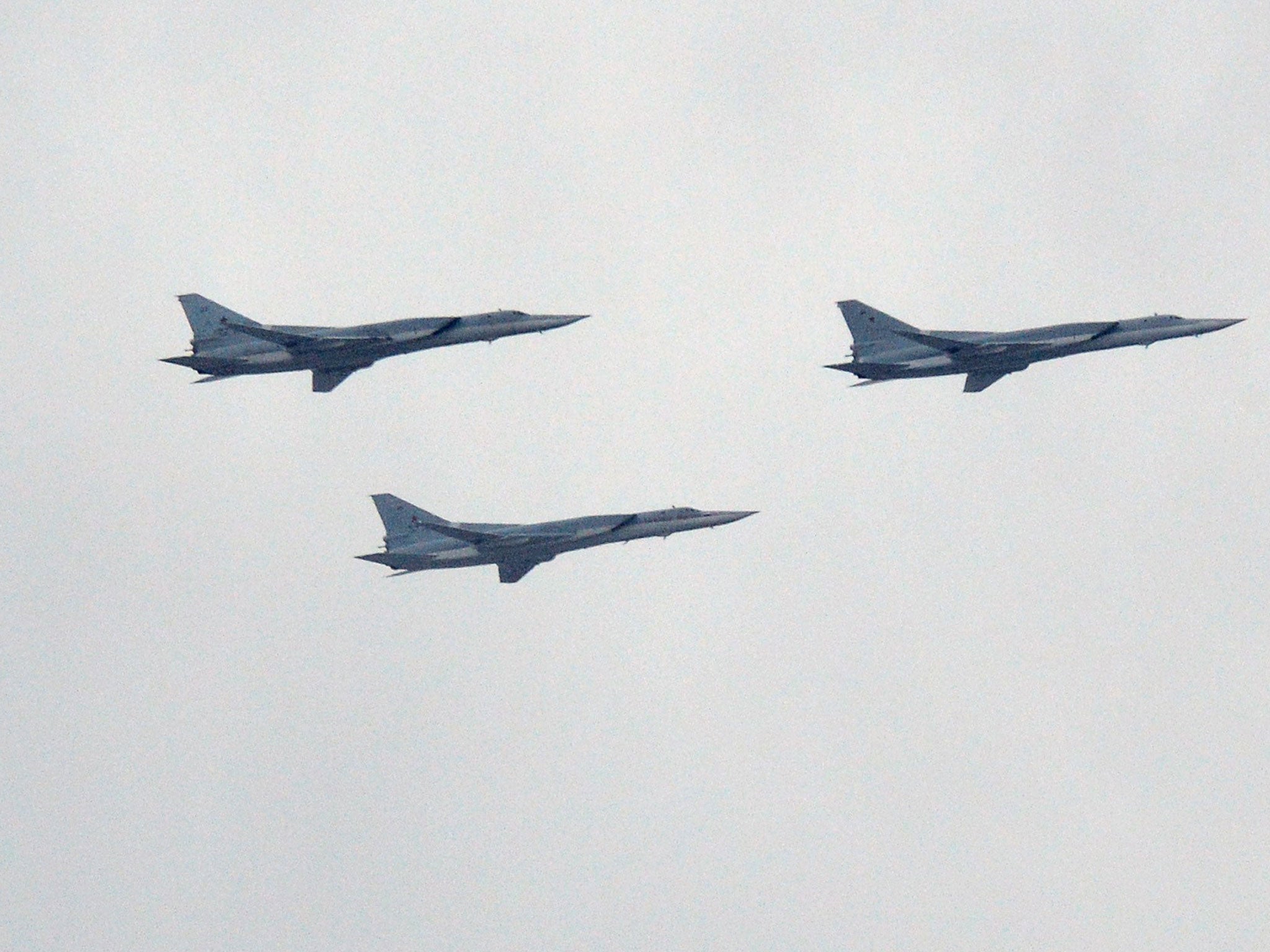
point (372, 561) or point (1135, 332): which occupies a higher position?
point (1135, 332)

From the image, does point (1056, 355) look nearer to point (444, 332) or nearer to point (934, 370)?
point (934, 370)

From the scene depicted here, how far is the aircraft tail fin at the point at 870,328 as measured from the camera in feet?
347

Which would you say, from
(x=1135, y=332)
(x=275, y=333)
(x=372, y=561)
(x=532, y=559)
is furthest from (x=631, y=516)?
(x=1135, y=332)

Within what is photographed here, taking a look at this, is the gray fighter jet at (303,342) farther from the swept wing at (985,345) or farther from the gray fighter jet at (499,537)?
the swept wing at (985,345)

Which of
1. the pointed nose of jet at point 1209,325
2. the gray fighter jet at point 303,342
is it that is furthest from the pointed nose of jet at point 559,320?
the pointed nose of jet at point 1209,325

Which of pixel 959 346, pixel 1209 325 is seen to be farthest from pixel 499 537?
pixel 1209 325

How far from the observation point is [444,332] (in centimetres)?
10494

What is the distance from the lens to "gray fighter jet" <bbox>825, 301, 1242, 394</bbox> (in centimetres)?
10506

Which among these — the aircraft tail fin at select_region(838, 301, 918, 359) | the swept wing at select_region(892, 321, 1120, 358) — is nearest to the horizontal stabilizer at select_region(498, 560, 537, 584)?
the aircraft tail fin at select_region(838, 301, 918, 359)

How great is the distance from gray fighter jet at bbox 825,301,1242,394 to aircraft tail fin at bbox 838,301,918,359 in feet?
0.12

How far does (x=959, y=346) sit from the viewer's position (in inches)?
4136

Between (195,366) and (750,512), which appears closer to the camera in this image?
A: (195,366)

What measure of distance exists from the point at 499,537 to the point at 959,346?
96.9 ft

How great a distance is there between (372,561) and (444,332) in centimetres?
1421
